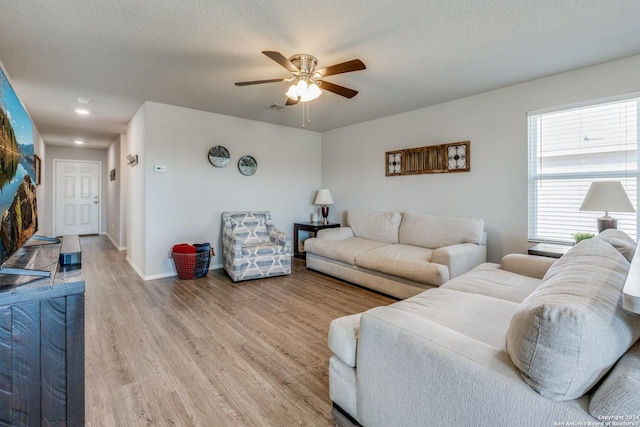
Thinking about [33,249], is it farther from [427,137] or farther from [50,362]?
[427,137]

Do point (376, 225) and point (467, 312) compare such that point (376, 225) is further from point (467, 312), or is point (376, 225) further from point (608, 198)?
point (467, 312)

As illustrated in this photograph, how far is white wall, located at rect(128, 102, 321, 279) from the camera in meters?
4.09

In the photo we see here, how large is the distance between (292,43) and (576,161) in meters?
2.99

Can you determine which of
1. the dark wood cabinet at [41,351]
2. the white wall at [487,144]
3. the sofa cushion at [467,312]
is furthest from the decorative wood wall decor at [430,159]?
the dark wood cabinet at [41,351]

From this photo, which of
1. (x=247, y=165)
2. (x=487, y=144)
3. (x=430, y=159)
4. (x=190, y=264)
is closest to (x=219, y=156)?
(x=247, y=165)

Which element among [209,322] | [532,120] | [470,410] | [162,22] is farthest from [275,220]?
[470,410]

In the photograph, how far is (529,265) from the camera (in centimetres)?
257

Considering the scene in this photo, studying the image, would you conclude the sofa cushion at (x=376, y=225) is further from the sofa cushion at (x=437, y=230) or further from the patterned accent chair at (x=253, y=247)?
the patterned accent chair at (x=253, y=247)

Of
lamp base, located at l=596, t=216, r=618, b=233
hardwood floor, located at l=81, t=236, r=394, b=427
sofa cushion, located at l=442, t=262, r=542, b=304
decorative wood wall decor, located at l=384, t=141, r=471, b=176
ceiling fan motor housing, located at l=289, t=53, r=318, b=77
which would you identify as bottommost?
hardwood floor, located at l=81, t=236, r=394, b=427

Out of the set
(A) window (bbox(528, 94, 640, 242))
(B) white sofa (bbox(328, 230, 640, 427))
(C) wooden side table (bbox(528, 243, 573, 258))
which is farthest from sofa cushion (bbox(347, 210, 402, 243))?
(B) white sofa (bbox(328, 230, 640, 427))

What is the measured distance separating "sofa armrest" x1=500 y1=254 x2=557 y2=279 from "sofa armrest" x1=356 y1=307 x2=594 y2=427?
→ 5.85 feet

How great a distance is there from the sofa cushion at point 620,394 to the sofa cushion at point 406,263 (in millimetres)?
2143

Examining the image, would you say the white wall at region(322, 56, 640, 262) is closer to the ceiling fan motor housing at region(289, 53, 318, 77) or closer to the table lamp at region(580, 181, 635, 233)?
Result: the table lamp at region(580, 181, 635, 233)

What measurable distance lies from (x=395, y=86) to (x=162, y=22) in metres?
2.33
